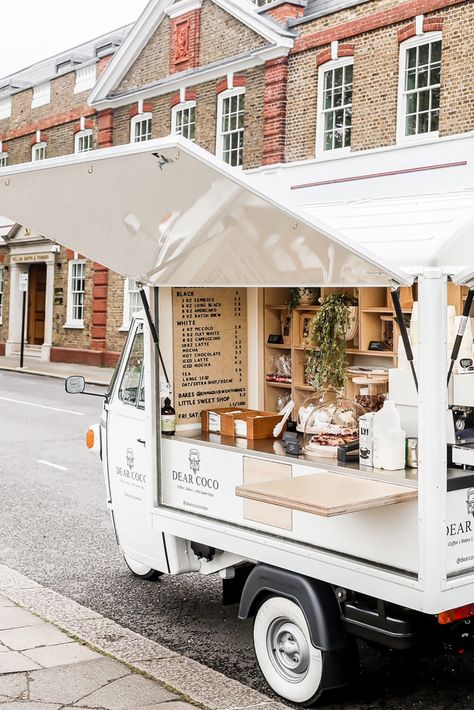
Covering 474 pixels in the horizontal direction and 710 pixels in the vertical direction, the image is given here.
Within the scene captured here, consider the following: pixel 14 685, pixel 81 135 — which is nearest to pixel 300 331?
pixel 14 685

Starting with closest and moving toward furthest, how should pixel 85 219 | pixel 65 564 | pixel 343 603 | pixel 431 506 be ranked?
pixel 431 506, pixel 343 603, pixel 85 219, pixel 65 564

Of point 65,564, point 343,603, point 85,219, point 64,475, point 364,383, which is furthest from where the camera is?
point 64,475

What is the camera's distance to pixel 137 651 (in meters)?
5.21

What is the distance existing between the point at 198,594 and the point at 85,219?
2986mm

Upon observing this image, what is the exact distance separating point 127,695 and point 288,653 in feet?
2.74

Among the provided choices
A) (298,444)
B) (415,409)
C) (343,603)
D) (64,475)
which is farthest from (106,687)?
(64,475)

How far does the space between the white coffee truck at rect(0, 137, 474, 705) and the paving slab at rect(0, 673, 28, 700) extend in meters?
1.16

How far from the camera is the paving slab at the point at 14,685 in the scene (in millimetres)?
4461

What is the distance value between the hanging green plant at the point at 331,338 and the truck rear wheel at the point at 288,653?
6.10 ft

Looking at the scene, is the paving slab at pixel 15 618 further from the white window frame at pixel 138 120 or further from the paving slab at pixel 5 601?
the white window frame at pixel 138 120

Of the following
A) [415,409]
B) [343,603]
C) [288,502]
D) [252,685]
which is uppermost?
[415,409]

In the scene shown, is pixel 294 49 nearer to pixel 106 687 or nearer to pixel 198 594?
pixel 198 594

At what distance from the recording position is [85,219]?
4.81 metres

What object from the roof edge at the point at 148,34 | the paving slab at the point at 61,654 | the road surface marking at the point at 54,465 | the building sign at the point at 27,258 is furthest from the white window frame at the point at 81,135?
the paving slab at the point at 61,654
